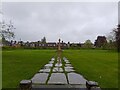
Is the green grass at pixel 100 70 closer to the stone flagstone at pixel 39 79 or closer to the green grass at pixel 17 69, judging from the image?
the stone flagstone at pixel 39 79

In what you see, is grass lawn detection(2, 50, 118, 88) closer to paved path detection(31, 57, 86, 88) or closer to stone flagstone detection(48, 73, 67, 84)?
paved path detection(31, 57, 86, 88)

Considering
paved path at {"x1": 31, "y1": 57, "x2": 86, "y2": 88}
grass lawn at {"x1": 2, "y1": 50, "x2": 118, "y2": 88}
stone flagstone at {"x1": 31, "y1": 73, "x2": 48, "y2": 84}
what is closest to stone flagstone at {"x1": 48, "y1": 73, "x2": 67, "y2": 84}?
paved path at {"x1": 31, "y1": 57, "x2": 86, "y2": 88}

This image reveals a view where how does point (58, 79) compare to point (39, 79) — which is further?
point (58, 79)

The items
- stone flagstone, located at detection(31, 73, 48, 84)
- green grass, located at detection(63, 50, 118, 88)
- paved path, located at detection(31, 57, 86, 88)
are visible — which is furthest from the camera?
green grass, located at detection(63, 50, 118, 88)

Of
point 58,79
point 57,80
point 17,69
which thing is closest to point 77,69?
point 17,69

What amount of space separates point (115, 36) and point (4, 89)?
55114 millimetres

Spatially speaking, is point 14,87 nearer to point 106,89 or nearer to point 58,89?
point 58,89

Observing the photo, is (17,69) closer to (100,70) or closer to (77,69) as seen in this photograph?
(77,69)

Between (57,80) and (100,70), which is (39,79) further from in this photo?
(100,70)

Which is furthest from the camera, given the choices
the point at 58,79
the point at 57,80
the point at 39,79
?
the point at 58,79

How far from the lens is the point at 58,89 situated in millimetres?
7035

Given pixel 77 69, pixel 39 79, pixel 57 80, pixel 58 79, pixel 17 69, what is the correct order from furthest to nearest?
pixel 77 69, pixel 17 69, pixel 58 79, pixel 39 79, pixel 57 80

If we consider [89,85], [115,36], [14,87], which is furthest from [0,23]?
[115,36]

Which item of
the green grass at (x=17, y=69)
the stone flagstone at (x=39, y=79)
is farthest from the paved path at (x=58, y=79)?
the green grass at (x=17, y=69)
